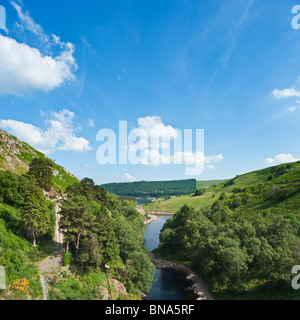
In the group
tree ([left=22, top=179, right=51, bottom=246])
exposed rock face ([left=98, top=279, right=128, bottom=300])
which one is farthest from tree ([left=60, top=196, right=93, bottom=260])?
exposed rock face ([left=98, top=279, right=128, bottom=300])

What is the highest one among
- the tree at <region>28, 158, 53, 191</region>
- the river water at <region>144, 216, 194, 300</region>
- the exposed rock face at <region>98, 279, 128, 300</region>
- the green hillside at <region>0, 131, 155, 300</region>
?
the tree at <region>28, 158, 53, 191</region>

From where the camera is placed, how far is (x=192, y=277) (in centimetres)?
5716

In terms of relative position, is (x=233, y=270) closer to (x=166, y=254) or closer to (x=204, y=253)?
(x=204, y=253)

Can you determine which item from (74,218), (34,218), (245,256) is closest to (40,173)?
(34,218)

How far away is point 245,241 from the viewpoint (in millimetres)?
50812

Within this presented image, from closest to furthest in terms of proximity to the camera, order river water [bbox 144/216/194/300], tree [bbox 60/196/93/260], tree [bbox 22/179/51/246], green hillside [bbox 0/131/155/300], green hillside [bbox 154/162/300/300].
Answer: green hillside [bbox 0/131/155/300], tree [bbox 22/179/51/246], tree [bbox 60/196/93/260], green hillside [bbox 154/162/300/300], river water [bbox 144/216/194/300]

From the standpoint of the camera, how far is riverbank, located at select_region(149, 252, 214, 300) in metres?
47.3

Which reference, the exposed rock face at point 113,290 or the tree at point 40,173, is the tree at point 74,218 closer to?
the exposed rock face at point 113,290

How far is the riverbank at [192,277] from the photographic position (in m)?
47.3

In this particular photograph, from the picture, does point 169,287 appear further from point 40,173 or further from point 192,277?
point 40,173

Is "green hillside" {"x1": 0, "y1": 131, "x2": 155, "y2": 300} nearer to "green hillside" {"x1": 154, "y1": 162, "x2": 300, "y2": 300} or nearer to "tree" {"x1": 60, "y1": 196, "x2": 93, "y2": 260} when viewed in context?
"tree" {"x1": 60, "y1": 196, "x2": 93, "y2": 260}

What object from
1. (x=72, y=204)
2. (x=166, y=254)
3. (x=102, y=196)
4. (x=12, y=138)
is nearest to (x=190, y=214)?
(x=166, y=254)

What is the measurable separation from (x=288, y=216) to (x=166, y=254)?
153ft
